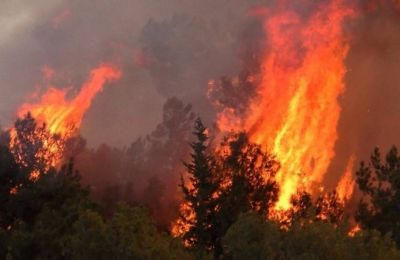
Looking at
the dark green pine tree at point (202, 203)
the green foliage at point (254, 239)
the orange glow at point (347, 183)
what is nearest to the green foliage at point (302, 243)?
the green foliage at point (254, 239)

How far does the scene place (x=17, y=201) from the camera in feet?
103

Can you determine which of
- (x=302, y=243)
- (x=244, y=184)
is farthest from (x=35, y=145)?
(x=302, y=243)

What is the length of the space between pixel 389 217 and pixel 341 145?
3253 centimetres

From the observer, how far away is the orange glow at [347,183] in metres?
53.2

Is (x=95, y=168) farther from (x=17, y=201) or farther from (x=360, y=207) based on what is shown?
(x=360, y=207)

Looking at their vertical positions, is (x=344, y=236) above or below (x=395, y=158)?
below

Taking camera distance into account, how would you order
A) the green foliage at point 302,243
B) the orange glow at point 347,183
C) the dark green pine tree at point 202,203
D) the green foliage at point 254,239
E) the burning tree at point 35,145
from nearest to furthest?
the green foliage at point 302,243
the green foliage at point 254,239
the dark green pine tree at point 202,203
the burning tree at point 35,145
the orange glow at point 347,183

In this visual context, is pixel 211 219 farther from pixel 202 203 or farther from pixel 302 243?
pixel 302 243

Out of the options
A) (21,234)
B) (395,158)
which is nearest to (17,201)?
(21,234)

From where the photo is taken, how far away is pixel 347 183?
56.1m

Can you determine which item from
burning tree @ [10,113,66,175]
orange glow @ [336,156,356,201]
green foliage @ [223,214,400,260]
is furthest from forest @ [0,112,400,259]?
orange glow @ [336,156,356,201]

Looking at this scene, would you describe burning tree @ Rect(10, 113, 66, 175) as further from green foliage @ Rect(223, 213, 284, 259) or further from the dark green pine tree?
green foliage @ Rect(223, 213, 284, 259)

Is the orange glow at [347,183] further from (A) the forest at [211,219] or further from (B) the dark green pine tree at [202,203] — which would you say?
(B) the dark green pine tree at [202,203]

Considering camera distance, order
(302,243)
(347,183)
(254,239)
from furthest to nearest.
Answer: (347,183) < (254,239) < (302,243)
